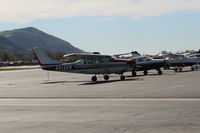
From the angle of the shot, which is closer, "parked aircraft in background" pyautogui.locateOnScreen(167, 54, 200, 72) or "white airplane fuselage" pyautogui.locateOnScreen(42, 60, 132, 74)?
"white airplane fuselage" pyautogui.locateOnScreen(42, 60, 132, 74)

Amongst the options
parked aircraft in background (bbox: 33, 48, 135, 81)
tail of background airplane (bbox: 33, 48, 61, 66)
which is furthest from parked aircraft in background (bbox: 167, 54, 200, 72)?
tail of background airplane (bbox: 33, 48, 61, 66)

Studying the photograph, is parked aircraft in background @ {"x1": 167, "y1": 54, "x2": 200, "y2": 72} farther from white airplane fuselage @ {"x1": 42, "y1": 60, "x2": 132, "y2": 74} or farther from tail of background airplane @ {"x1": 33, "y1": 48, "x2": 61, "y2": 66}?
tail of background airplane @ {"x1": 33, "y1": 48, "x2": 61, "y2": 66}

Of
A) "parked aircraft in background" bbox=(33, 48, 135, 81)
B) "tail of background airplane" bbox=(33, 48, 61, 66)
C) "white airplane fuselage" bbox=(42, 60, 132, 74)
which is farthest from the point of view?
"tail of background airplane" bbox=(33, 48, 61, 66)

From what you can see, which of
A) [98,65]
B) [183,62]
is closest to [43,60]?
[98,65]

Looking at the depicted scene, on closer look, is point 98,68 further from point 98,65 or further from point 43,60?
point 43,60

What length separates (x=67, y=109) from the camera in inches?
669

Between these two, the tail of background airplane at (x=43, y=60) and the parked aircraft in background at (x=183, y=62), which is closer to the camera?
the tail of background airplane at (x=43, y=60)

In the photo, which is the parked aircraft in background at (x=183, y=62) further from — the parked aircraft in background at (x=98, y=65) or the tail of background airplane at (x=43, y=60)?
the tail of background airplane at (x=43, y=60)

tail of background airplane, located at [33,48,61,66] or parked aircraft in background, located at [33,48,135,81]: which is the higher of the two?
tail of background airplane, located at [33,48,61,66]

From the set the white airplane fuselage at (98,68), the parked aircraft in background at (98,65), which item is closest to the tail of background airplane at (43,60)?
the parked aircraft in background at (98,65)

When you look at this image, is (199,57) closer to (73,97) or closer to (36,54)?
(36,54)

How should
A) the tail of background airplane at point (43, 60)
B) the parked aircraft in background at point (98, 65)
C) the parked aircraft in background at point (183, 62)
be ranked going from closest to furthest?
the parked aircraft in background at point (98, 65) → the tail of background airplane at point (43, 60) → the parked aircraft in background at point (183, 62)

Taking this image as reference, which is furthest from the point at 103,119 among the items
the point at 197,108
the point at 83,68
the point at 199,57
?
the point at 199,57

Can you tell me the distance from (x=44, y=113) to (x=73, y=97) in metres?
6.71
